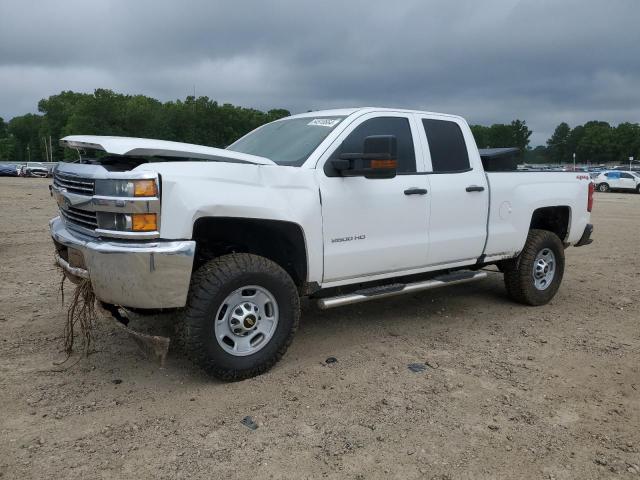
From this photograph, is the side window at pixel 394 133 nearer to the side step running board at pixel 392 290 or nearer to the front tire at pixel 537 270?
the side step running board at pixel 392 290

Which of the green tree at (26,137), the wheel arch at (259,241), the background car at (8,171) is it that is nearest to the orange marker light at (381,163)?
the wheel arch at (259,241)

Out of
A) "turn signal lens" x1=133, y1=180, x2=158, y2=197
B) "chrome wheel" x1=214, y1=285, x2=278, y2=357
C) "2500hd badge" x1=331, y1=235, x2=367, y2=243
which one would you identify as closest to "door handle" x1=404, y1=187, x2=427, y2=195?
"2500hd badge" x1=331, y1=235, x2=367, y2=243

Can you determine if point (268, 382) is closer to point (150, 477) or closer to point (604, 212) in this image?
point (150, 477)

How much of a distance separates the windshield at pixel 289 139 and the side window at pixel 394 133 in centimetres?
21

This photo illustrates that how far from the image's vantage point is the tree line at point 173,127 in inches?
3120

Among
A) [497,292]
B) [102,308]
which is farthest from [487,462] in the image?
[497,292]

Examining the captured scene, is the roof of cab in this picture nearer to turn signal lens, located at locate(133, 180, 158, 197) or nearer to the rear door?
the rear door

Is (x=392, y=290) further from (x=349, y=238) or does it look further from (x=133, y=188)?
(x=133, y=188)

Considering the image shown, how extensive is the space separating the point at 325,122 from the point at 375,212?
93 centimetres

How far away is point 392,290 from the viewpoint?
469 centimetres

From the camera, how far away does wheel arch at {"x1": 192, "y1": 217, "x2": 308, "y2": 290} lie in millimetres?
4051

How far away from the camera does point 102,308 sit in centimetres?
395

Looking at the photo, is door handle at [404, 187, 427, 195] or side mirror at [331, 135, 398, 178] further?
door handle at [404, 187, 427, 195]

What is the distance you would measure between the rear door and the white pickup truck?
1 centimetres
